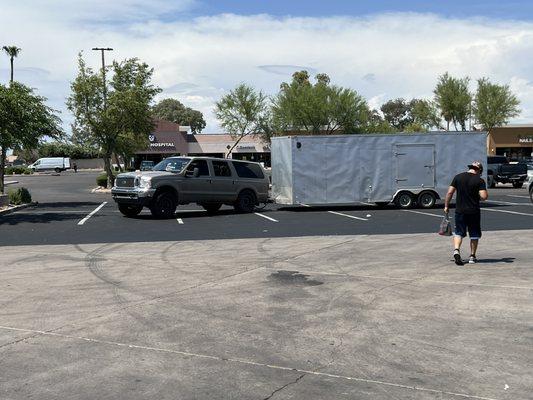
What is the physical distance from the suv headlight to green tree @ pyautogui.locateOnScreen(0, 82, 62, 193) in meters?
4.90

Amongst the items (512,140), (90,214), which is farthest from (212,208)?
(512,140)

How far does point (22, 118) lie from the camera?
20750mm

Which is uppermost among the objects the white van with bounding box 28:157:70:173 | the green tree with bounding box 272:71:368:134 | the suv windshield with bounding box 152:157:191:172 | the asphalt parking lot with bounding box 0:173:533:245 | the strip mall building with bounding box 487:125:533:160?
the green tree with bounding box 272:71:368:134

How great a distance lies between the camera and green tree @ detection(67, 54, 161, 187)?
35919mm

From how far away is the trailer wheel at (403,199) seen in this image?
72.5 feet

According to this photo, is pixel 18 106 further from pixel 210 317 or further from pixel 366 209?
pixel 210 317

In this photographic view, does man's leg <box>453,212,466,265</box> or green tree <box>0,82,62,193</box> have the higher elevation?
green tree <box>0,82,62,193</box>

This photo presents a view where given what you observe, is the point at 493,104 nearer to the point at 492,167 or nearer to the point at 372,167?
the point at 492,167

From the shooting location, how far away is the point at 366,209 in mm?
22484

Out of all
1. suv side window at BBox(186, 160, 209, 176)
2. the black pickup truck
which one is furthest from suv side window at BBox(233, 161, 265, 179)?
the black pickup truck

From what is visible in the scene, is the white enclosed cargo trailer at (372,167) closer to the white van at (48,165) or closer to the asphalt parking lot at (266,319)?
the asphalt parking lot at (266,319)

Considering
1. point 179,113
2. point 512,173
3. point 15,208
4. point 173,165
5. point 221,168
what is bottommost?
point 15,208

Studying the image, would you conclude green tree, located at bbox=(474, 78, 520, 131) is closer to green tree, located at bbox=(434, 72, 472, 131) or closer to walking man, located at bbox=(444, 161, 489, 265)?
green tree, located at bbox=(434, 72, 472, 131)

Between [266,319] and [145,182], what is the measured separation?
41.9ft
